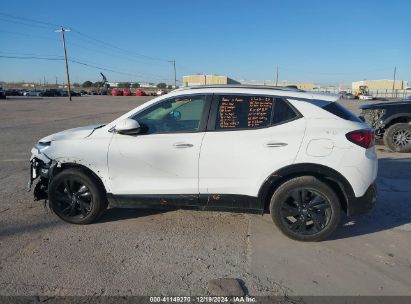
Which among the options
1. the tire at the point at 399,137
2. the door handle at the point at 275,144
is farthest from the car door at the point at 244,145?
the tire at the point at 399,137

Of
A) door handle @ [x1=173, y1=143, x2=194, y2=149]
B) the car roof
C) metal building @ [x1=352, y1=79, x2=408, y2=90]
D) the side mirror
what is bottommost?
metal building @ [x1=352, y1=79, x2=408, y2=90]

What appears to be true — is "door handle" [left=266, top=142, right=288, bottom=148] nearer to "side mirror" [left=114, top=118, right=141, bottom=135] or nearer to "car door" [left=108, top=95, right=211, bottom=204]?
→ "car door" [left=108, top=95, right=211, bottom=204]

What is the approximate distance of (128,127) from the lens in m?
4.29

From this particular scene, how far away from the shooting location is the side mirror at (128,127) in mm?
4293

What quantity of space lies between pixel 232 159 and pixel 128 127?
123 cm

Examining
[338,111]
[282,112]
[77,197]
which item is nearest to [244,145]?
[282,112]

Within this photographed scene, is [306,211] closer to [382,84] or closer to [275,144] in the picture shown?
[275,144]

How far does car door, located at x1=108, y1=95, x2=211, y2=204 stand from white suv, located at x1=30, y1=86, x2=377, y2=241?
0.5 inches

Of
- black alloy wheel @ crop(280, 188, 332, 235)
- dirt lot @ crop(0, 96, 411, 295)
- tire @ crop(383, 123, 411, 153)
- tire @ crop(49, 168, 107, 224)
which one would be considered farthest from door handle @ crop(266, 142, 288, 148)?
tire @ crop(383, 123, 411, 153)

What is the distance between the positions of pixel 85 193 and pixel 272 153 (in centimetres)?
234

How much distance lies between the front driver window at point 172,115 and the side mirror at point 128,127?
0.09 m

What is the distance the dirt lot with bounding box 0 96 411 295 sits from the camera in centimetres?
336

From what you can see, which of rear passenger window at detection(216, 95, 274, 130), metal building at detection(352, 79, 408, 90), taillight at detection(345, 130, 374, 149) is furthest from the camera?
metal building at detection(352, 79, 408, 90)

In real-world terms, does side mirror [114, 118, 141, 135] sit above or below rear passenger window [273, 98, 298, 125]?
below
